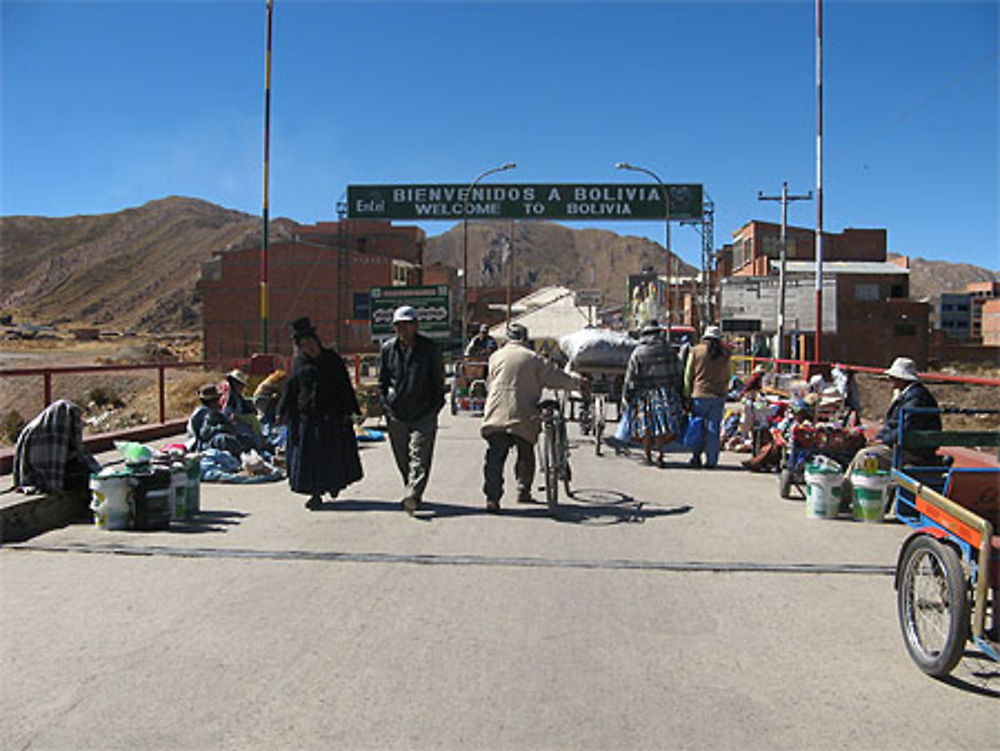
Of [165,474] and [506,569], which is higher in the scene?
[165,474]

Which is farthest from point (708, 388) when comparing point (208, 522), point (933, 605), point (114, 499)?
point (933, 605)

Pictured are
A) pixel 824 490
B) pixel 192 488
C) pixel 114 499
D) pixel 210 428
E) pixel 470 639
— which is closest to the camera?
pixel 470 639

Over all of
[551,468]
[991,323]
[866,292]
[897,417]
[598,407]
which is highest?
[866,292]

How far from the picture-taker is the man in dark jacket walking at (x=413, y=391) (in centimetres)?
874

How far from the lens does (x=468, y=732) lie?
3.90 meters

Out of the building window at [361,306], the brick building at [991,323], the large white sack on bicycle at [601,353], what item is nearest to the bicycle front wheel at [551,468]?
the large white sack on bicycle at [601,353]

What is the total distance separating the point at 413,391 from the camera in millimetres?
8734

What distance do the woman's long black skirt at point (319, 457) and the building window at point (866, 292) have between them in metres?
58.2

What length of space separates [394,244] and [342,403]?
73344 mm

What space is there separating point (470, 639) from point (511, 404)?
377cm

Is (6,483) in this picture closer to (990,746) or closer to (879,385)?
(990,746)

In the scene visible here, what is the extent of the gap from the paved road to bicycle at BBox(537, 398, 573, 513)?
0.43m

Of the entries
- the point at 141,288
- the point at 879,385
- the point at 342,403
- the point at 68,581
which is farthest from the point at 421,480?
the point at 141,288

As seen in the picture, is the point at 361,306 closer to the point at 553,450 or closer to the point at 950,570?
the point at 553,450
